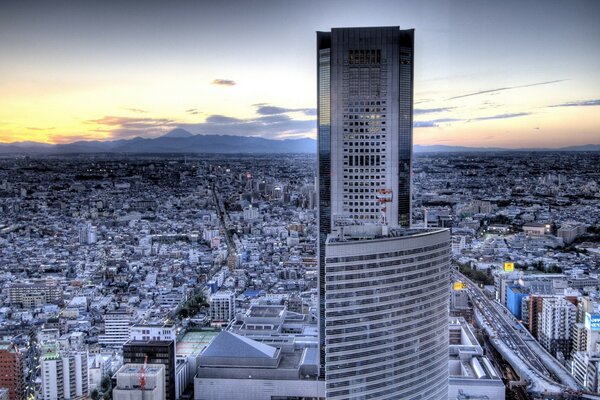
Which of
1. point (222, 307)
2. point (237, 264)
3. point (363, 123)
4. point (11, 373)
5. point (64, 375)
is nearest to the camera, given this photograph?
point (363, 123)

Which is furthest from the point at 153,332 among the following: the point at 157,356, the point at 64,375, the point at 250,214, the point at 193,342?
the point at 250,214

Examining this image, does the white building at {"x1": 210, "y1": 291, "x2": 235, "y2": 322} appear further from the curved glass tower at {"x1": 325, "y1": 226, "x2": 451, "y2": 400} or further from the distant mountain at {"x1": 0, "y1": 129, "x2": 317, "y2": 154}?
the curved glass tower at {"x1": 325, "y1": 226, "x2": 451, "y2": 400}

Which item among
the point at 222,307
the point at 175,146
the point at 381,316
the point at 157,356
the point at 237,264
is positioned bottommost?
the point at 222,307

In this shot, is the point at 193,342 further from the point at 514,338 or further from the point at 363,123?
the point at 514,338

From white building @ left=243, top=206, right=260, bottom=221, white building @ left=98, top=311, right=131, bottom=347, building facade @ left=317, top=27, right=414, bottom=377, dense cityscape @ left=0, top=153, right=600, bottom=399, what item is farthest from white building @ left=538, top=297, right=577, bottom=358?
white building @ left=243, top=206, right=260, bottom=221

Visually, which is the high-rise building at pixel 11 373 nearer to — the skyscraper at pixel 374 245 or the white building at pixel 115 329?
the white building at pixel 115 329
